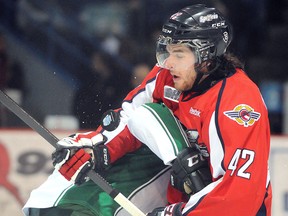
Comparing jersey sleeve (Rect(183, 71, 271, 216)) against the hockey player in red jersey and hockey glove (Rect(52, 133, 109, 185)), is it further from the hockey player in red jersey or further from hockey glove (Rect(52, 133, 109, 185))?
hockey glove (Rect(52, 133, 109, 185))

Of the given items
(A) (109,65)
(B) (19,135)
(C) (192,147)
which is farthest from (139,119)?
(A) (109,65)

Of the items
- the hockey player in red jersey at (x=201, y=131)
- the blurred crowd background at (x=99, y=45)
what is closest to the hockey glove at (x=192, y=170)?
the hockey player in red jersey at (x=201, y=131)

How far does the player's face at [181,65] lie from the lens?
347 cm

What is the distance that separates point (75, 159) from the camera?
3.51 metres

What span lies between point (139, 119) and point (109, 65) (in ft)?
9.14

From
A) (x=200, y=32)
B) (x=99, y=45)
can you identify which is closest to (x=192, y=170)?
(x=200, y=32)

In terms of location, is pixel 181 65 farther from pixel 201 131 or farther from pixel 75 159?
pixel 75 159

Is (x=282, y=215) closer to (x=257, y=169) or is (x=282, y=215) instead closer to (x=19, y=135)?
(x=19, y=135)

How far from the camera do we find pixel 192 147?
3.49m

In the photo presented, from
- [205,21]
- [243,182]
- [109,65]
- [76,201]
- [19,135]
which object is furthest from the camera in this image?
[109,65]

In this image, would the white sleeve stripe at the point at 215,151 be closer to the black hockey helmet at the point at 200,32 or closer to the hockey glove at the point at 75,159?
the black hockey helmet at the point at 200,32

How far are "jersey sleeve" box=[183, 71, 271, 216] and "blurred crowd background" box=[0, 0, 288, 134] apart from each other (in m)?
2.64

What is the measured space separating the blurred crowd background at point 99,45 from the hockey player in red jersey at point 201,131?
2.29m

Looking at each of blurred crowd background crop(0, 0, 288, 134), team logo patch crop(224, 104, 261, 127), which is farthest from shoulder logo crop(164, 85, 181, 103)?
blurred crowd background crop(0, 0, 288, 134)
